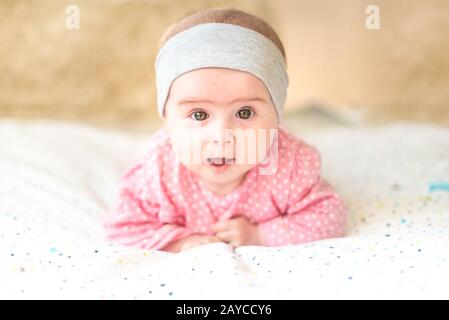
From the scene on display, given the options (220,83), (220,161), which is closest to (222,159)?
(220,161)

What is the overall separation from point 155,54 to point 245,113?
1.37 meters

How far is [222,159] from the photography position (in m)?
1.12

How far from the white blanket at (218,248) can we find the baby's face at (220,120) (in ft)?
0.49

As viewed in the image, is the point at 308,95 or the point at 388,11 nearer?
the point at 388,11

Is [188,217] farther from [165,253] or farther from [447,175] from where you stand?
[447,175]

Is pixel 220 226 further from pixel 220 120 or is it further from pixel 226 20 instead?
pixel 226 20

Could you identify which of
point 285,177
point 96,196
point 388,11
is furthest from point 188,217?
point 388,11

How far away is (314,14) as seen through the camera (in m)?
2.60

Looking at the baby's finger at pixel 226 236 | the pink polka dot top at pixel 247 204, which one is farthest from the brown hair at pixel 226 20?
the baby's finger at pixel 226 236

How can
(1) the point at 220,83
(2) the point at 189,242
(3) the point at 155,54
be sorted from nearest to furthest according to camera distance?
(1) the point at 220,83 → (2) the point at 189,242 → (3) the point at 155,54

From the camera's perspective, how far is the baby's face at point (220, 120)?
1058 mm

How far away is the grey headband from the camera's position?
1058 mm
